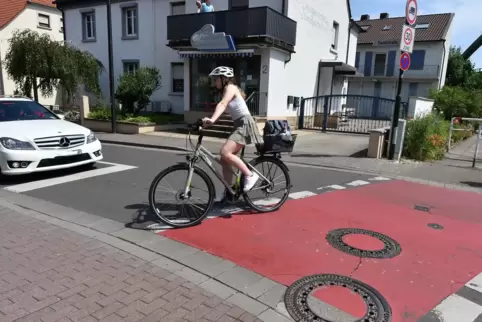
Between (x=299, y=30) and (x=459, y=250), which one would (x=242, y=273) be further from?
(x=299, y=30)

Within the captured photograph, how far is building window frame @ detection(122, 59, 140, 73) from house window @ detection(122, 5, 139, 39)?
4.17ft

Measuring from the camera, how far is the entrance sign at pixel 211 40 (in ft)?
47.2

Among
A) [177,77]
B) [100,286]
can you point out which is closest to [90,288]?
[100,286]

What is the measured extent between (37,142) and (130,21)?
1605 cm

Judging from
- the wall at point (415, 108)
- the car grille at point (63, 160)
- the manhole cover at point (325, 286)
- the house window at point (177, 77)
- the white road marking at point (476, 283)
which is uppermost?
the house window at point (177, 77)

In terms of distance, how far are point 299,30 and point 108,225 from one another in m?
14.8

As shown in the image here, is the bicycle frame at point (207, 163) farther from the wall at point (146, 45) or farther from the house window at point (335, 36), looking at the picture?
the house window at point (335, 36)

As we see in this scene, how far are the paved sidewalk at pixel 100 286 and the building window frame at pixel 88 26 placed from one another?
20.3m

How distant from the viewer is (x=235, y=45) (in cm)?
1488

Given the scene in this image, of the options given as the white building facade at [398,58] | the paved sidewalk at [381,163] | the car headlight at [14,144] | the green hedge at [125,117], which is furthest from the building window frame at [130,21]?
the white building facade at [398,58]

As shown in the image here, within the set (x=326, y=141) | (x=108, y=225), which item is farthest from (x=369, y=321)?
(x=326, y=141)

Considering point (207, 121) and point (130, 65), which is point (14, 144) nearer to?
point (207, 121)

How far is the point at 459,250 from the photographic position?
161 inches

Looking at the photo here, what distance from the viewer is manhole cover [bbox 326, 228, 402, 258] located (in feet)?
12.7
